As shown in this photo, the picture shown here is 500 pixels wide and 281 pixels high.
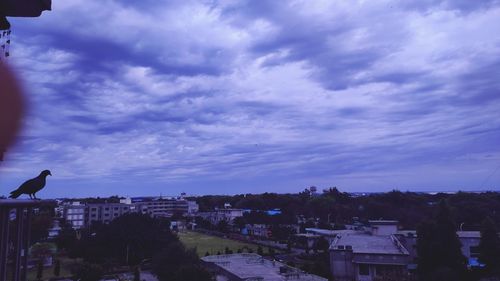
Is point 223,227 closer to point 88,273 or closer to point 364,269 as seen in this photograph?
point 88,273

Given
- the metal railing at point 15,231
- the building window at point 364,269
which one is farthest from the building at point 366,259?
the metal railing at point 15,231

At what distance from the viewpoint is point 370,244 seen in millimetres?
21625

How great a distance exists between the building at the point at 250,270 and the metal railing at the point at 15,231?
1236cm

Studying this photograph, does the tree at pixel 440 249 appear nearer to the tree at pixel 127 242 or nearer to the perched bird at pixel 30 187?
the perched bird at pixel 30 187

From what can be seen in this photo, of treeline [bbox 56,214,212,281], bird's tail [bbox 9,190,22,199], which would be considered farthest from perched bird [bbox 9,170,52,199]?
treeline [bbox 56,214,212,281]

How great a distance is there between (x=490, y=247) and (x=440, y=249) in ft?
10.3

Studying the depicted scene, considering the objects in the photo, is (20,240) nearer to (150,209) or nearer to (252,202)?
(252,202)

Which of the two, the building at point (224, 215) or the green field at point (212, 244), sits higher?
the building at point (224, 215)

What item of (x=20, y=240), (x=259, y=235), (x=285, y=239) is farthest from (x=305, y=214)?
(x=20, y=240)

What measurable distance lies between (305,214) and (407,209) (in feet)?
52.4

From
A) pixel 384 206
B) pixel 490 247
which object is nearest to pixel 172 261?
pixel 490 247

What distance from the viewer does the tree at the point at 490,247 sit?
18938 millimetres

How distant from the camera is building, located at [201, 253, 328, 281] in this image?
1572 cm

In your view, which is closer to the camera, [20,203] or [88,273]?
[20,203]
